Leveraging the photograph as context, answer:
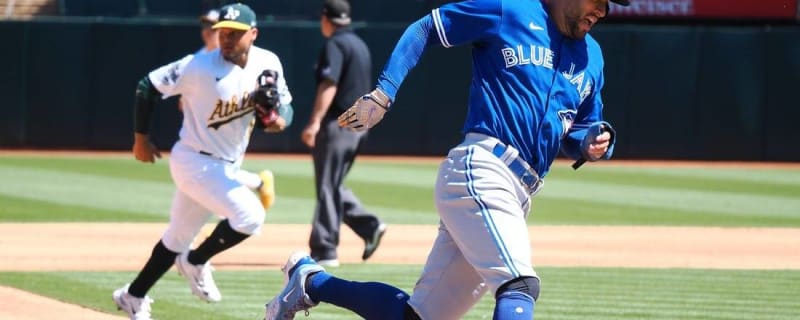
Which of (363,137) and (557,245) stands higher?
(363,137)

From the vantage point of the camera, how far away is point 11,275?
32.6ft

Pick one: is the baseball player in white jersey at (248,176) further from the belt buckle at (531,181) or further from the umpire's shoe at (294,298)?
the belt buckle at (531,181)

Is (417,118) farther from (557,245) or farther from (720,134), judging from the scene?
(557,245)

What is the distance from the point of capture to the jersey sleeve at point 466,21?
218 inches

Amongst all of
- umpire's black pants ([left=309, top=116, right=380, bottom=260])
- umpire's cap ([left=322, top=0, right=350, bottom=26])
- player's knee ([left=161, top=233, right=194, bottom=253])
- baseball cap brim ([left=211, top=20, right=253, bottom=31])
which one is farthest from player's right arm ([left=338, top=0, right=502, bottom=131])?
umpire's cap ([left=322, top=0, right=350, bottom=26])

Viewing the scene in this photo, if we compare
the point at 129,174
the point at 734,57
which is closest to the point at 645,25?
the point at 734,57

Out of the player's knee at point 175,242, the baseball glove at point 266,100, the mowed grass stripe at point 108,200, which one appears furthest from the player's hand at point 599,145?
the mowed grass stripe at point 108,200

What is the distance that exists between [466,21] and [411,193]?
12.1m

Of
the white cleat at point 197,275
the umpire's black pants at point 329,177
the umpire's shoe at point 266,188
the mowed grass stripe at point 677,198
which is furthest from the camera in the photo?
the mowed grass stripe at point 677,198

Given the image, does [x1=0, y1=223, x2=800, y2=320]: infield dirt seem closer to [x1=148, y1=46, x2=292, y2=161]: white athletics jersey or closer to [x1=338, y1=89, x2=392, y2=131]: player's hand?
[x1=148, y1=46, x2=292, y2=161]: white athletics jersey

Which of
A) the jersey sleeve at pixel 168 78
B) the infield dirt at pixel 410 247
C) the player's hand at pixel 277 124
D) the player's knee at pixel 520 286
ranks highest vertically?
the player's knee at pixel 520 286

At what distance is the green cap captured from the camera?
27.7ft

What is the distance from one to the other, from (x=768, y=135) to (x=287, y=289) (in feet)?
57.9

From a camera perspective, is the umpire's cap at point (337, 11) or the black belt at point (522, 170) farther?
the umpire's cap at point (337, 11)
